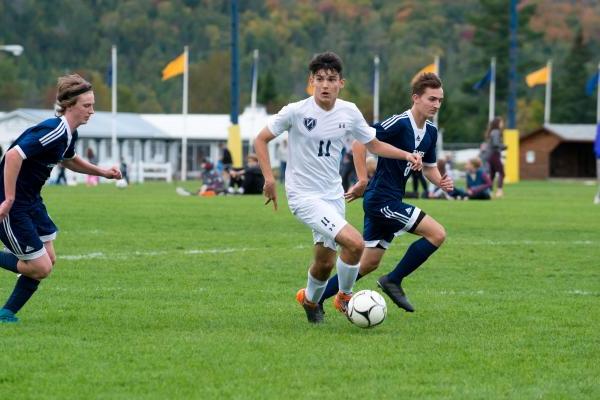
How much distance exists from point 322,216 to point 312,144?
0.55m

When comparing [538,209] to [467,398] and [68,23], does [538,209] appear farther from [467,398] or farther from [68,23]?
[68,23]

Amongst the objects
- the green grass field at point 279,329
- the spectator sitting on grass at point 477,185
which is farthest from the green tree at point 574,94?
the green grass field at point 279,329

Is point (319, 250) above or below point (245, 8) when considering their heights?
below

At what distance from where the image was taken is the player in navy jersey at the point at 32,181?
840cm

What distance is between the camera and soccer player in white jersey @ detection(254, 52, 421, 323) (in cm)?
874

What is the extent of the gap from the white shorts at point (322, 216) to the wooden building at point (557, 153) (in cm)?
5285

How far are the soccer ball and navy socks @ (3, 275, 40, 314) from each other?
7.65 ft

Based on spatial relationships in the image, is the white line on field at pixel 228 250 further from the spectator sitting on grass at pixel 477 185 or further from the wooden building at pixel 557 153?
the wooden building at pixel 557 153

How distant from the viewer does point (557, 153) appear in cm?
6284

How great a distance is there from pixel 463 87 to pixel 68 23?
65.8 meters

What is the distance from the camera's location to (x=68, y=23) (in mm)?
148625

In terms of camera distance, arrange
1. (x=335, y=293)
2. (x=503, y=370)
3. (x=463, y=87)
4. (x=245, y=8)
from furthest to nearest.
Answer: (x=245, y=8) < (x=463, y=87) < (x=335, y=293) < (x=503, y=370)

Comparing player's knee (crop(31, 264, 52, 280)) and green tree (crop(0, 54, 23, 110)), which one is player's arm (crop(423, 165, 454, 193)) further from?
green tree (crop(0, 54, 23, 110))

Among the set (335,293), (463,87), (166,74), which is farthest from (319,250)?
(463,87)
